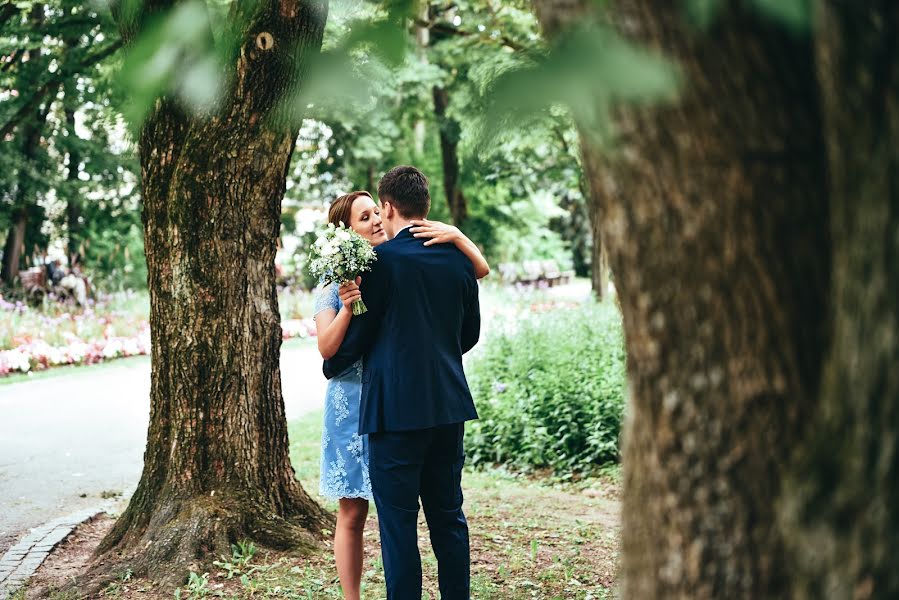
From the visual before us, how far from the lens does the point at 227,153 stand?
5016 mm

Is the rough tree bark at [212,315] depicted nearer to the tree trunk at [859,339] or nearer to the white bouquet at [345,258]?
the white bouquet at [345,258]

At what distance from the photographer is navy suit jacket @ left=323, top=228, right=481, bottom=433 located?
3.76 meters

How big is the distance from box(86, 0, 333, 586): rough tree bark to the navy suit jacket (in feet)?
4.61

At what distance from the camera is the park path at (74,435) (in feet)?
24.0

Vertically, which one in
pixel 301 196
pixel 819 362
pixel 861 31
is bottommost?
pixel 819 362

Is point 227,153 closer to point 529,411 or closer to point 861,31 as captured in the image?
point 861,31

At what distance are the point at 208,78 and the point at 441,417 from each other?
2280 mm

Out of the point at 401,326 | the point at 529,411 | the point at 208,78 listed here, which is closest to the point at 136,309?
the point at 529,411

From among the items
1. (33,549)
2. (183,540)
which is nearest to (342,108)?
(183,540)

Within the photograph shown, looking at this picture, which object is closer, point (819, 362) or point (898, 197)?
point (898, 197)

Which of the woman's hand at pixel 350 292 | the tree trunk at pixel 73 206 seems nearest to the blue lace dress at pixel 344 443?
the woman's hand at pixel 350 292

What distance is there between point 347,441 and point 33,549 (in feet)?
9.48

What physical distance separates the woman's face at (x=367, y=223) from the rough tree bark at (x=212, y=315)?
2.81ft

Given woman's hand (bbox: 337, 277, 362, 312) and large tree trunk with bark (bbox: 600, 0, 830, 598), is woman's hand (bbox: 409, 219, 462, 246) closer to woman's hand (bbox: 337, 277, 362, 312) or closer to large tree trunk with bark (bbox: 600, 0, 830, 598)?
woman's hand (bbox: 337, 277, 362, 312)
